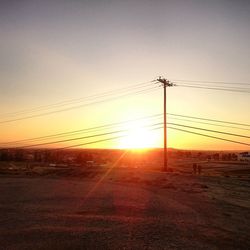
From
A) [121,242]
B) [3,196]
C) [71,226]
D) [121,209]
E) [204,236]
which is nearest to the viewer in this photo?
[121,242]

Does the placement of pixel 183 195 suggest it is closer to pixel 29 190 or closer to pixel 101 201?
pixel 101 201

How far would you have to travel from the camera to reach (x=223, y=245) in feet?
39.2

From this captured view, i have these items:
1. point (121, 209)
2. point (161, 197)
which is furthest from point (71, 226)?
point (161, 197)

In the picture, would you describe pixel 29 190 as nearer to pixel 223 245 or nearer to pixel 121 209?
pixel 121 209

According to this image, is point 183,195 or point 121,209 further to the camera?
point 183,195

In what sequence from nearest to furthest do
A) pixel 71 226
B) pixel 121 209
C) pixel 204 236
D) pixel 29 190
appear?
1. pixel 204 236
2. pixel 71 226
3. pixel 121 209
4. pixel 29 190

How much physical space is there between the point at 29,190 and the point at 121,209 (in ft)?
34.0

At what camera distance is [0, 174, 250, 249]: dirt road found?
11984 mm

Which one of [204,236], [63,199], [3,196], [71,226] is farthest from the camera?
[3,196]

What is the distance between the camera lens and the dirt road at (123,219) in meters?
12.0

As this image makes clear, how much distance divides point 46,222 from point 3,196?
9.08m

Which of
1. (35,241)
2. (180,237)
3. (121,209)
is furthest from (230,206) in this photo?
(35,241)

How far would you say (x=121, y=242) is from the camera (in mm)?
11875

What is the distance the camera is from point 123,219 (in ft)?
49.8
